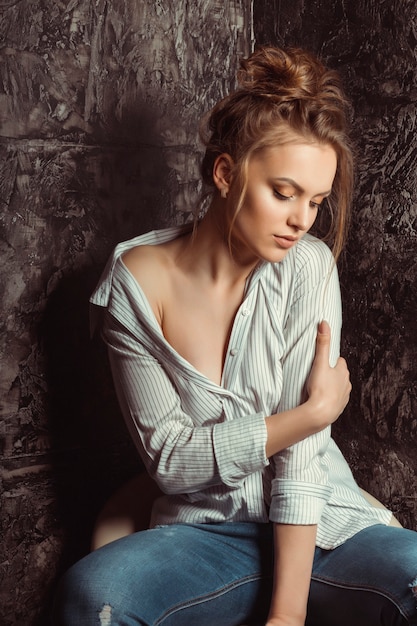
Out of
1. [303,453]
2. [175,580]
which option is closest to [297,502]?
[303,453]

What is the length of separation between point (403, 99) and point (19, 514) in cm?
164

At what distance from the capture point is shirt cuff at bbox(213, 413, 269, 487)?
1825 mm

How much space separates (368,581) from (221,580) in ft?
1.11

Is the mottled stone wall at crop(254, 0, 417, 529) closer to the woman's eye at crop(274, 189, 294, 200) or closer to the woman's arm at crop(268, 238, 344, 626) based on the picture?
the woman's arm at crop(268, 238, 344, 626)

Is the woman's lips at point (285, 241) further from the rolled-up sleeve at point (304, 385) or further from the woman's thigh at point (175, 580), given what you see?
the woman's thigh at point (175, 580)

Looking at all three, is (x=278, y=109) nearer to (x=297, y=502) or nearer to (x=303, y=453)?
(x=303, y=453)

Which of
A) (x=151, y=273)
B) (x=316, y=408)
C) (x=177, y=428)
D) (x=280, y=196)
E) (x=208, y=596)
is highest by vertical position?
(x=280, y=196)

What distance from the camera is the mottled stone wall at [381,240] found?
216 cm

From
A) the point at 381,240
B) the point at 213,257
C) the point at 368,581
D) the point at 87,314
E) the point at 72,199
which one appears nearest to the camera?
the point at 368,581

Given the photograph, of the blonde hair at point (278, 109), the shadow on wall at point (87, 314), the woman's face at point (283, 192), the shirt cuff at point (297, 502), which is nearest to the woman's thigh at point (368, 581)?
the shirt cuff at point (297, 502)

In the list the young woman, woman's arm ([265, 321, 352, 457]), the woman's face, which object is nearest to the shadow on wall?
the young woman

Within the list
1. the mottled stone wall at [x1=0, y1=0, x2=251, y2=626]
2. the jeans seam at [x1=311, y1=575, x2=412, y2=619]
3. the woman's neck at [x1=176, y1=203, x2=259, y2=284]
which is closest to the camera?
the jeans seam at [x1=311, y1=575, x2=412, y2=619]

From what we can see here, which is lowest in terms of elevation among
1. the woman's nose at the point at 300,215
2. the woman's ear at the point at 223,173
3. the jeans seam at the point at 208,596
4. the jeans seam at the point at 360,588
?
the jeans seam at the point at 208,596

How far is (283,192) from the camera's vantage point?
176 centimetres
